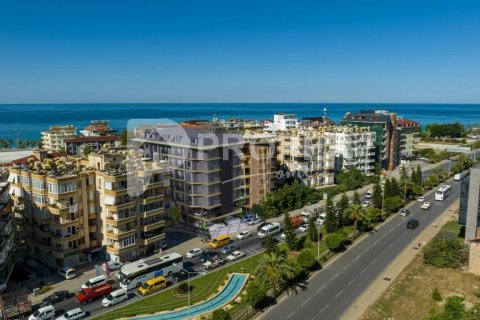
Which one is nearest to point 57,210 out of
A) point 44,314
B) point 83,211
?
point 83,211

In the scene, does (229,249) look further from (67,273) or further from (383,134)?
(383,134)

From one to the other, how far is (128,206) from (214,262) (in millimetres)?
16926

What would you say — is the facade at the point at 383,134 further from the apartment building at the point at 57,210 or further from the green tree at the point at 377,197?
the apartment building at the point at 57,210

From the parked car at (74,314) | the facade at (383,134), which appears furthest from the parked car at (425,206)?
the parked car at (74,314)

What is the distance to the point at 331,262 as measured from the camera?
6575cm

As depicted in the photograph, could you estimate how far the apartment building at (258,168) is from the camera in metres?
91.6

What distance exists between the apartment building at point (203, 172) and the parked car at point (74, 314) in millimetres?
A: 35711

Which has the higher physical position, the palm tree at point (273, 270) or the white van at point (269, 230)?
the palm tree at point (273, 270)

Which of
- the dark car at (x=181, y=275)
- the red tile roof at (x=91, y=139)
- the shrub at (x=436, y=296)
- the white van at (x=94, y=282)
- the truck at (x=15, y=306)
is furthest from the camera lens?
the red tile roof at (x=91, y=139)

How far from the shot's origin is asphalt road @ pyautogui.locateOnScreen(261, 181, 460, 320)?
50312mm

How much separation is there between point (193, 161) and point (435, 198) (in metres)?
65.5

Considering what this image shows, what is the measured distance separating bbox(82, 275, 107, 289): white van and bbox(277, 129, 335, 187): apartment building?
64.5 metres

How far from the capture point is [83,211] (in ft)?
216

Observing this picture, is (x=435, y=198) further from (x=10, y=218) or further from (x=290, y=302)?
(x=10, y=218)
